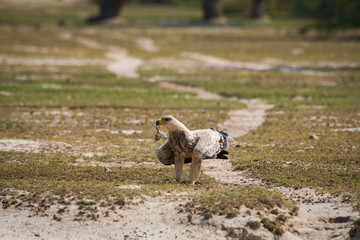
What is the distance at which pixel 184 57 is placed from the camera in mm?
28141

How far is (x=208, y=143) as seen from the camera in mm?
8156

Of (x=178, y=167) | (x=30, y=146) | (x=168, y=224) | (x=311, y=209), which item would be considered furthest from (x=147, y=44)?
(x=168, y=224)

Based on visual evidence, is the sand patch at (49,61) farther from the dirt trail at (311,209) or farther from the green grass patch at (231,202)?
the green grass patch at (231,202)

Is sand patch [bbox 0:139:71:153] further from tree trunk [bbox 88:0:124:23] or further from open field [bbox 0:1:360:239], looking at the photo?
tree trunk [bbox 88:0:124:23]

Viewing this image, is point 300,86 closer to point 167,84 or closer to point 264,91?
point 264,91

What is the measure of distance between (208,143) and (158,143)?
12.3 ft

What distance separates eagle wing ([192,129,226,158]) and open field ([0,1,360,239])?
60 cm

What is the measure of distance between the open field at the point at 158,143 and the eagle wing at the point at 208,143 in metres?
0.60

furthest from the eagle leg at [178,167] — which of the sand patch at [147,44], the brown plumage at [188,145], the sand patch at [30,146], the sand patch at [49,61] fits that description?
the sand patch at [147,44]

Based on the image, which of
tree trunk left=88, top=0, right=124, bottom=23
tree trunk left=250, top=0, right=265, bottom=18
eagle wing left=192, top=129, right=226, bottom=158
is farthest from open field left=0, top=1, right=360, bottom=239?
tree trunk left=250, top=0, right=265, bottom=18

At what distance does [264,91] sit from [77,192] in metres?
11.6

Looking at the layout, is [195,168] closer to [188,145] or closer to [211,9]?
[188,145]

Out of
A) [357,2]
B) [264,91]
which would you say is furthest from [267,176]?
[357,2]

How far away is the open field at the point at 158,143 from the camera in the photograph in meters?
7.46
